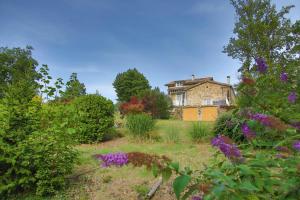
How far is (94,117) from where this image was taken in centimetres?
917

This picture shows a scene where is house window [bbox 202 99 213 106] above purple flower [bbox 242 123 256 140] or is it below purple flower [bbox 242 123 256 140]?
above

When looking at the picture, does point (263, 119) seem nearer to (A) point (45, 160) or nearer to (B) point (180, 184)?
(B) point (180, 184)

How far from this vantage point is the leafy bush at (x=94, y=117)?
898 centimetres

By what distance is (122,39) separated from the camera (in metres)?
10.2

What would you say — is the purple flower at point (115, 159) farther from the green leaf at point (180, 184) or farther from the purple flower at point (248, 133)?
the purple flower at point (248, 133)

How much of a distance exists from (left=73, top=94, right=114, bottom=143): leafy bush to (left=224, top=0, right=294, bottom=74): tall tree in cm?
1039

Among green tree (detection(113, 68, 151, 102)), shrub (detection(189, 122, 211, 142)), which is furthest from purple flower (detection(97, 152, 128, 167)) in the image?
green tree (detection(113, 68, 151, 102))

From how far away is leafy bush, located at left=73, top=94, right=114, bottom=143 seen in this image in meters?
8.98

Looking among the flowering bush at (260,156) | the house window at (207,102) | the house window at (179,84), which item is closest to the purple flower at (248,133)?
the flowering bush at (260,156)

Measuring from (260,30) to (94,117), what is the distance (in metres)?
12.7

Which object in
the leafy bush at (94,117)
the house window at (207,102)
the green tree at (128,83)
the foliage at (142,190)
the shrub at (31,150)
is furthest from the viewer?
the green tree at (128,83)

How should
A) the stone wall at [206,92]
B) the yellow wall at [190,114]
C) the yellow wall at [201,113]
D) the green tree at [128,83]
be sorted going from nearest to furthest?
the yellow wall at [201,113] < the yellow wall at [190,114] < the stone wall at [206,92] < the green tree at [128,83]

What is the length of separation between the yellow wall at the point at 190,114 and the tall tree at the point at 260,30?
A: 6899 mm

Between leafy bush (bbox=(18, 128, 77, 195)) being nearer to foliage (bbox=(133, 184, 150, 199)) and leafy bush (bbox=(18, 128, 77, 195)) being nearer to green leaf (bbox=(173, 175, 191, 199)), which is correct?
foliage (bbox=(133, 184, 150, 199))
